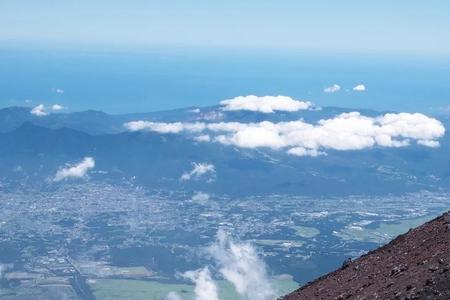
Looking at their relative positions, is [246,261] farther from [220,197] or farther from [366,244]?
[220,197]

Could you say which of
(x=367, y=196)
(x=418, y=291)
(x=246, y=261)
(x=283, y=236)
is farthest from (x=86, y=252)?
(x=418, y=291)

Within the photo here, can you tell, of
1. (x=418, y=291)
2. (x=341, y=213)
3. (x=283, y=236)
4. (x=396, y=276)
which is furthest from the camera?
(x=341, y=213)

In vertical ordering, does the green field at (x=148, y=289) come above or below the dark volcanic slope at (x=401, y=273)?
below

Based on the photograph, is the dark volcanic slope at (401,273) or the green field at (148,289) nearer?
the dark volcanic slope at (401,273)

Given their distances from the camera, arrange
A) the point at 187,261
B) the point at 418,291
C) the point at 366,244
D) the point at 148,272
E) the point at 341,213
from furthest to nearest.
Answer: the point at 341,213 → the point at 366,244 → the point at 187,261 → the point at 148,272 → the point at 418,291

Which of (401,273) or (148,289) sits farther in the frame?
(148,289)

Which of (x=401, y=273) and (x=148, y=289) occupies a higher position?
(x=401, y=273)

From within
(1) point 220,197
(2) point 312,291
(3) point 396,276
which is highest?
(3) point 396,276

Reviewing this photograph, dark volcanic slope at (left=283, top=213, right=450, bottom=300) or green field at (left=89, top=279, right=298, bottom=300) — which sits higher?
dark volcanic slope at (left=283, top=213, right=450, bottom=300)
